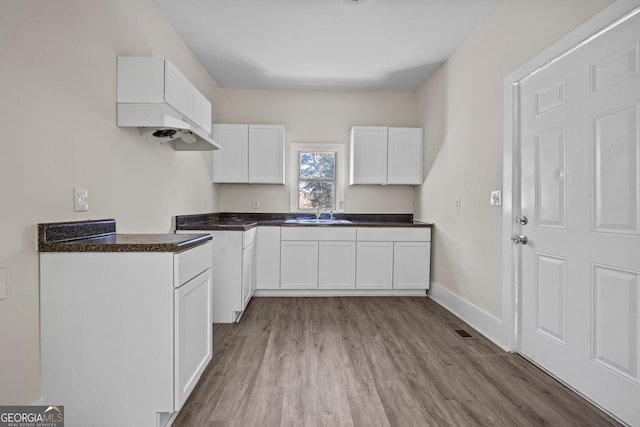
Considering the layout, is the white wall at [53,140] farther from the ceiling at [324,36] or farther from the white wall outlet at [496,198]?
the white wall outlet at [496,198]

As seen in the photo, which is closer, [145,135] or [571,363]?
[571,363]

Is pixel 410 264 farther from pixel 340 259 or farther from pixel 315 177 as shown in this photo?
pixel 315 177

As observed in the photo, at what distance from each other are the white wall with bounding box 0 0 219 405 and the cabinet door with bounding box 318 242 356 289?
200 cm

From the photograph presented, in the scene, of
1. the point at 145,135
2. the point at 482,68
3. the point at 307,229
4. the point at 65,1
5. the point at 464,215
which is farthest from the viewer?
the point at 307,229

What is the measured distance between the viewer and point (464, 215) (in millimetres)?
3098

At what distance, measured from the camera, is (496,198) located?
254 cm

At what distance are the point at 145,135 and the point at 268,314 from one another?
1956mm

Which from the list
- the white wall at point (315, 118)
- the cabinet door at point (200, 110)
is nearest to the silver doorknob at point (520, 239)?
the white wall at point (315, 118)

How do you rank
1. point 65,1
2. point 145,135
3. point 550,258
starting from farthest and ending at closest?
point 145,135, point 550,258, point 65,1

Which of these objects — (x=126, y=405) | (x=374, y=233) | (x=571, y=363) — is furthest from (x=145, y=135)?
(x=571, y=363)

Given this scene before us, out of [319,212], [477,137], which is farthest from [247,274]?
[477,137]

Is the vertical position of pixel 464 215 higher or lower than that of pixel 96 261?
Answer: higher

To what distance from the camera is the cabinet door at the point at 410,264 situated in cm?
385

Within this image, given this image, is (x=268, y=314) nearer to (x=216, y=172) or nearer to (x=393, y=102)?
(x=216, y=172)
